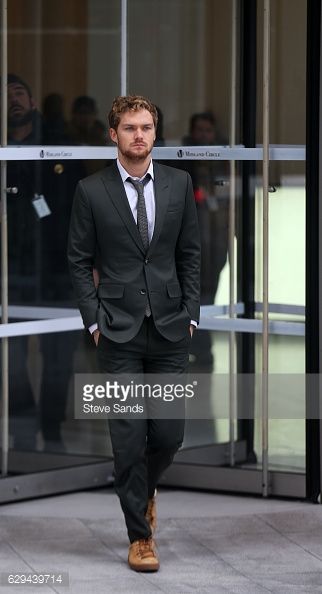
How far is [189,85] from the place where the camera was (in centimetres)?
796

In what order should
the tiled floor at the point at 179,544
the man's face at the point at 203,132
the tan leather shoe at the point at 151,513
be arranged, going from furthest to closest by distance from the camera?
the man's face at the point at 203,132, the tan leather shoe at the point at 151,513, the tiled floor at the point at 179,544

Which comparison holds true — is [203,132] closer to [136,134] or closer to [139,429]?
[136,134]

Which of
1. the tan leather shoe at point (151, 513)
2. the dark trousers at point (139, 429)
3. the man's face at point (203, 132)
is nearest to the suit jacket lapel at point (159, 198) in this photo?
the dark trousers at point (139, 429)

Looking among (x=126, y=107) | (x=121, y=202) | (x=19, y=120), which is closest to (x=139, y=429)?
(x=121, y=202)

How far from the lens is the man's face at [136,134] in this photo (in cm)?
585

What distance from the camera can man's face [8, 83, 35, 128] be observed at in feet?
23.2

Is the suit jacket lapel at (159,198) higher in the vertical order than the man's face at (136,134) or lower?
lower

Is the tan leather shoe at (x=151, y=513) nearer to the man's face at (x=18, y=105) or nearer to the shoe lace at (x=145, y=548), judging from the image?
the shoe lace at (x=145, y=548)

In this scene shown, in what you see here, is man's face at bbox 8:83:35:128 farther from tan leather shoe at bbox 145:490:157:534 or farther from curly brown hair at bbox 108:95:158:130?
tan leather shoe at bbox 145:490:157:534

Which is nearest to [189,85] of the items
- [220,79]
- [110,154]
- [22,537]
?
[220,79]

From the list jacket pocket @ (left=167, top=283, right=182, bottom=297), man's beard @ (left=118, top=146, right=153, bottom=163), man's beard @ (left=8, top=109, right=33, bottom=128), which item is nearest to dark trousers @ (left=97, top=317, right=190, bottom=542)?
jacket pocket @ (left=167, top=283, right=182, bottom=297)

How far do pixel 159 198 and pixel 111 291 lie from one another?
0.43 metres

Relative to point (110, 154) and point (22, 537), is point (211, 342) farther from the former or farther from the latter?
point (22, 537)

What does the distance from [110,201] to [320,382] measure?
5.58ft
